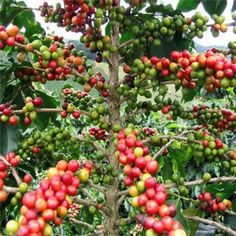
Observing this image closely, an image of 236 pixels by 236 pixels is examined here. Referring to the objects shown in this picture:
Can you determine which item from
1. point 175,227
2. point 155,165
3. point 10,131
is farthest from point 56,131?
point 175,227

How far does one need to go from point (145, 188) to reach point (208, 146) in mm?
968

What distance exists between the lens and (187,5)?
9.37 ft

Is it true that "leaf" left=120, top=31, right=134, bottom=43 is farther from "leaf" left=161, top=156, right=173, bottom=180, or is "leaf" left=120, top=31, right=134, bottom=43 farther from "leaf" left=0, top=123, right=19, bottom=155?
"leaf" left=161, top=156, right=173, bottom=180

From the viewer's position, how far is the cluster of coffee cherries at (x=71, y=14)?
263 centimetres

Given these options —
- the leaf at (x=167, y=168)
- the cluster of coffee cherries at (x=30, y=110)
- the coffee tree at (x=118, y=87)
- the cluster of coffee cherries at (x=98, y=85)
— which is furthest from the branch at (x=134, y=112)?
the leaf at (x=167, y=168)

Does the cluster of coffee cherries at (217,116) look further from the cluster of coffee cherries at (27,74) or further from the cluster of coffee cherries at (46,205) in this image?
the cluster of coffee cherries at (46,205)

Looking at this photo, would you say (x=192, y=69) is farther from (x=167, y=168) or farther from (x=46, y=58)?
(x=167, y=168)

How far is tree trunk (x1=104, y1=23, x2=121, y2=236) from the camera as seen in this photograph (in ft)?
8.77

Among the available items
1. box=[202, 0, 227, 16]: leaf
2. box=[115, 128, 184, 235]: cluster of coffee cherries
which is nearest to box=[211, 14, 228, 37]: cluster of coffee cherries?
box=[202, 0, 227, 16]: leaf

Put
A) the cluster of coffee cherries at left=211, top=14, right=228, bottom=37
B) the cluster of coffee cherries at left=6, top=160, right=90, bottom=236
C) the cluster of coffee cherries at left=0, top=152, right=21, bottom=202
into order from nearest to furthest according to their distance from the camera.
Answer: the cluster of coffee cherries at left=6, top=160, right=90, bottom=236
the cluster of coffee cherries at left=0, top=152, right=21, bottom=202
the cluster of coffee cherries at left=211, top=14, right=228, bottom=37

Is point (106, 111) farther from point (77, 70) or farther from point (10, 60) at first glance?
point (10, 60)

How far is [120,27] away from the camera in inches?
112

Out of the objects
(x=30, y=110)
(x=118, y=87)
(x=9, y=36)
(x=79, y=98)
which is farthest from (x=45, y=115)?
(x=9, y=36)

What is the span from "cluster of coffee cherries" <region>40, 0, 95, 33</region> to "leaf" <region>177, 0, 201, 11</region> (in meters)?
0.58
